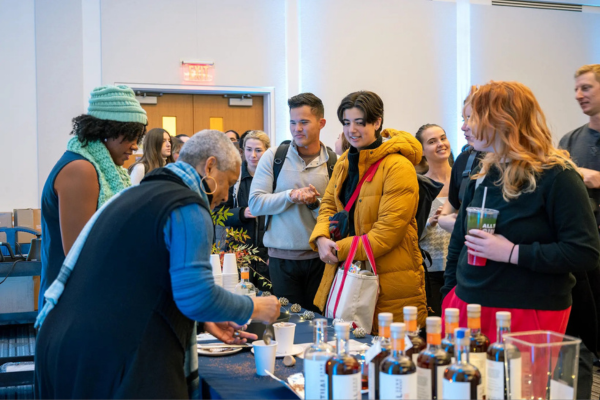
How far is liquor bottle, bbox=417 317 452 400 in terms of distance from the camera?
4.04 feet

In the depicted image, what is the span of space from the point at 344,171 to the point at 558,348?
1.78 m

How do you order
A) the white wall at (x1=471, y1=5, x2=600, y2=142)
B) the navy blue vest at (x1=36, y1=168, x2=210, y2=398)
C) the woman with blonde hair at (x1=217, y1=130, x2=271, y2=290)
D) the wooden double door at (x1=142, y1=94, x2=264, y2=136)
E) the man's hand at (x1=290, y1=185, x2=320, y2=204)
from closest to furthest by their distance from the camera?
the navy blue vest at (x1=36, y1=168, x2=210, y2=398), the man's hand at (x1=290, y1=185, x2=320, y2=204), the woman with blonde hair at (x1=217, y1=130, x2=271, y2=290), the wooden double door at (x1=142, y1=94, x2=264, y2=136), the white wall at (x1=471, y1=5, x2=600, y2=142)

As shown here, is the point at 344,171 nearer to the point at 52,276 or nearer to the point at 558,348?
the point at 52,276

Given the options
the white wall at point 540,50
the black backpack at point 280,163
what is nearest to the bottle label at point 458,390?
the black backpack at point 280,163

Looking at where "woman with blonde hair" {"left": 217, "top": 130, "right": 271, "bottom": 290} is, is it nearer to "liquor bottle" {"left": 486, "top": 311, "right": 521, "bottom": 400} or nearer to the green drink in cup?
the green drink in cup

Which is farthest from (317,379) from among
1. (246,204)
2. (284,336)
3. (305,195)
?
(246,204)

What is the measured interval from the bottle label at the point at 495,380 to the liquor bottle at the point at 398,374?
198mm

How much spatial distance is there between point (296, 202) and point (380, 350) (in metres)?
1.85

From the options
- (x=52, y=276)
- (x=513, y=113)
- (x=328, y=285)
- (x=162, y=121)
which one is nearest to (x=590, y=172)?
(x=513, y=113)

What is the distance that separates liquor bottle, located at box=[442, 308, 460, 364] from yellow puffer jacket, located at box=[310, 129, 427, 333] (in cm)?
134

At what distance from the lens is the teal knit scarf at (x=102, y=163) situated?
2.07 m

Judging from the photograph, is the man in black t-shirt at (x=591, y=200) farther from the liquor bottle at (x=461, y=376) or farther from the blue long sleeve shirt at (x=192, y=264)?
the blue long sleeve shirt at (x=192, y=264)

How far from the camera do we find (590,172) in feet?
7.86

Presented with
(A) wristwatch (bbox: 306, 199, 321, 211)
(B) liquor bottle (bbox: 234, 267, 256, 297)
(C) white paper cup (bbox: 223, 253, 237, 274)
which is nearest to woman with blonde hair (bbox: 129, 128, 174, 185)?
(A) wristwatch (bbox: 306, 199, 321, 211)
